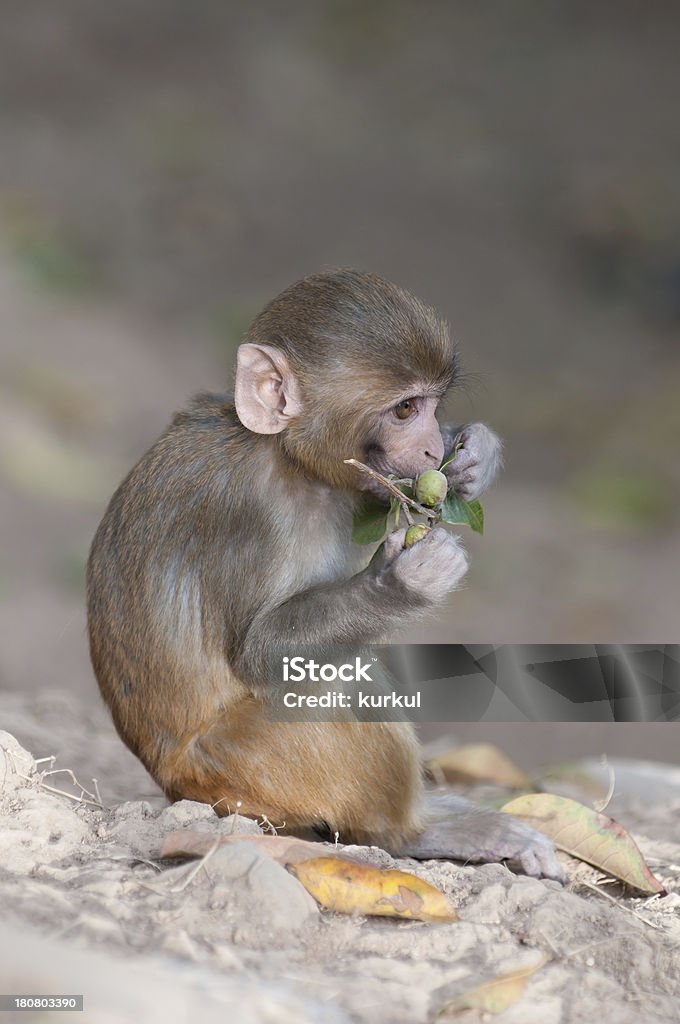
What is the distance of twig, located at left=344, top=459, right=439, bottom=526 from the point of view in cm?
420

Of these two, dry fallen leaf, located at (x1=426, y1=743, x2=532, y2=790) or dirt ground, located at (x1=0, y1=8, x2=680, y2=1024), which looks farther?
dirt ground, located at (x1=0, y1=8, x2=680, y2=1024)

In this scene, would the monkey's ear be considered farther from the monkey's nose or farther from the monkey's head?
the monkey's nose

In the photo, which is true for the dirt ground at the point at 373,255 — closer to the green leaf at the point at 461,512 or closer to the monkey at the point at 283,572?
the monkey at the point at 283,572

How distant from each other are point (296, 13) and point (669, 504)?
7.88 metres

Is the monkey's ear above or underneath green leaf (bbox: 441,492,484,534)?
above

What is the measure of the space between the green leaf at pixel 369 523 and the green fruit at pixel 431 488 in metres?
0.22

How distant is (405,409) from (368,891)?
159cm

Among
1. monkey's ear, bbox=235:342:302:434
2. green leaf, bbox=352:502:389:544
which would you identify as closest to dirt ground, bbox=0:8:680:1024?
green leaf, bbox=352:502:389:544

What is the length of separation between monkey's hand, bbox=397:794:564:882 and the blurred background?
6.91 metres

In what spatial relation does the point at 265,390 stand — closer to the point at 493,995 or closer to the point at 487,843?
the point at 487,843

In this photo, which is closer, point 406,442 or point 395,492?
point 395,492

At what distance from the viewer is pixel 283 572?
436 cm

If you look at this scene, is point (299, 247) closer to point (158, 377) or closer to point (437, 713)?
point (158, 377)

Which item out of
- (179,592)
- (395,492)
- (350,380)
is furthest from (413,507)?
(179,592)
